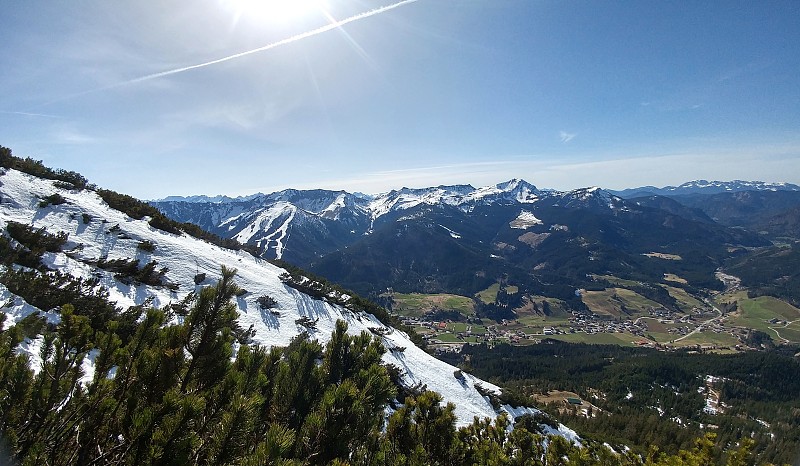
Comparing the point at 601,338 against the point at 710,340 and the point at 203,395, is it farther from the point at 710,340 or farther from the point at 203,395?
the point at 203,395

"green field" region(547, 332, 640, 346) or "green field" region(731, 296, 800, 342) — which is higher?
"green field" region(547, 332, 640, 346)

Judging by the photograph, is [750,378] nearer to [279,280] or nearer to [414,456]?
[279,280]

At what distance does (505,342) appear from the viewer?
15412 centimetres

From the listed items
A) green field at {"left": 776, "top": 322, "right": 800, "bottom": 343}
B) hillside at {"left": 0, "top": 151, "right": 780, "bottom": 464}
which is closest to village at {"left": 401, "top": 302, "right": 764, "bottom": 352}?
green field at {"left": 776, "top": 322, "right": 800, "bottom": 343}

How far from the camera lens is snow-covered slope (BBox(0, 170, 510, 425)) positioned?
20078 millimetres

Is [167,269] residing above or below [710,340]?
above

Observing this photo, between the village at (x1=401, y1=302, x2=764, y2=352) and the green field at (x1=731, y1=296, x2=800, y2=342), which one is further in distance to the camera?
the green field at (x1=731, y1=296, x2=800, y2=342)

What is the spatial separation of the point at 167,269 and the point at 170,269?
30 cm

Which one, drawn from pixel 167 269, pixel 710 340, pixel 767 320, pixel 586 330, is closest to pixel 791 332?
pixel 767 320

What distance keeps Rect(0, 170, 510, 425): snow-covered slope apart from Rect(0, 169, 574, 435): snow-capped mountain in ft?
0.16

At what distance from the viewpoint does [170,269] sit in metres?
23.5

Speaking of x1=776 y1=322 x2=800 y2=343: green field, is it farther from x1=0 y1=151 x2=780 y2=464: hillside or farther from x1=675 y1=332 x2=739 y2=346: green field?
x1=0 y1=151 x2=780 y2=464: hillside

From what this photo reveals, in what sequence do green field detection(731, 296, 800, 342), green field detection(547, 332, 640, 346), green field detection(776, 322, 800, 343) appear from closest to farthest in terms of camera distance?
green field detection(547, 332, 640, 346) → green field detection(776, 322, 800, 343) → green field detection(731, 296, 800, 342)

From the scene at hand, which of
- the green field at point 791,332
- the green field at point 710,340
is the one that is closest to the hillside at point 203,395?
the green field at point 710,340
